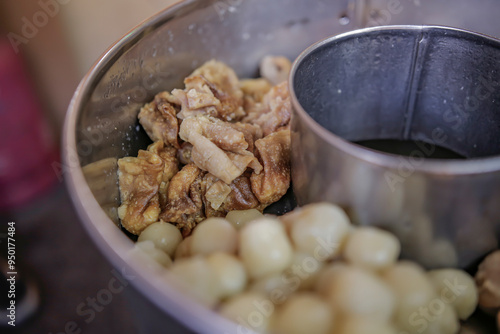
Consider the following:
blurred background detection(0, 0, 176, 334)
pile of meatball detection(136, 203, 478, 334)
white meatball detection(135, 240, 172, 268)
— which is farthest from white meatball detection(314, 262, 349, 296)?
blurred background detection(0, 0, 176, 334)

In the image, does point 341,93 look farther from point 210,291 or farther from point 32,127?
point 32,127

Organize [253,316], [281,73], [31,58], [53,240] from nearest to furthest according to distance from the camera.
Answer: [253,316], [281,73], [53,240], [31,58]

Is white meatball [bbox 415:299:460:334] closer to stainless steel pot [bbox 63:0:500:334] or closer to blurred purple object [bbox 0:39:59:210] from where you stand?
stainless steel pot [bbox 63:0:500:334]

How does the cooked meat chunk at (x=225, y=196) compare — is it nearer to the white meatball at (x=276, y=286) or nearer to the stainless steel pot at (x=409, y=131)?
the stainless steel pot at (x=409, y=131)

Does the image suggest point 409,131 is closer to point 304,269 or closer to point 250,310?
point 304,269

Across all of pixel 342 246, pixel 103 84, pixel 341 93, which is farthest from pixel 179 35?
pixel 342 246
